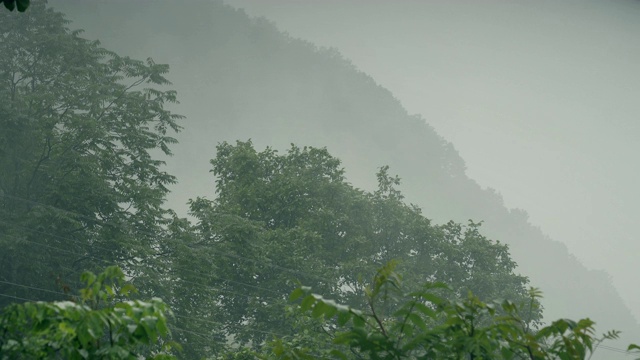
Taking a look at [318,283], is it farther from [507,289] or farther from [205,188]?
[205,188]

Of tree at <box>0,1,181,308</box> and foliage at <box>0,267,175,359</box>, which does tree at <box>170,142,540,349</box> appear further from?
foliage at <box>0,267,175,359</box>

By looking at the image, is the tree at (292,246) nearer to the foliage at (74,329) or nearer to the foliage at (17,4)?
the foliage at (74,329)

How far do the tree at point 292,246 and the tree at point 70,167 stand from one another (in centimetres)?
188

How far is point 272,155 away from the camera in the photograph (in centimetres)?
3138

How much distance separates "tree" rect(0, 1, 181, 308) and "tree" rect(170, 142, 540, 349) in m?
1.88

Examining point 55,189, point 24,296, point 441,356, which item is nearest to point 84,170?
point 55,189

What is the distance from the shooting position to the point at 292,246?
25.9 metres

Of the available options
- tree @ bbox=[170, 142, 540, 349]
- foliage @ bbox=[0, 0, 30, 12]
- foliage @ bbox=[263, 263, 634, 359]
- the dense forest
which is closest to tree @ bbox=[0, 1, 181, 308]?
A: the dense forest

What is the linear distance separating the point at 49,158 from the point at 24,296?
183 inches

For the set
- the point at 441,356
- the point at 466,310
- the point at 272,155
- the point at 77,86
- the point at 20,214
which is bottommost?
the point at 441,356

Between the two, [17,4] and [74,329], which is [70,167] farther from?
[74,329]

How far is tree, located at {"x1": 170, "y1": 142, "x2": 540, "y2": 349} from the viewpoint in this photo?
76.8 ft

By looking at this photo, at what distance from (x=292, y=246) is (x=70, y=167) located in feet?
28.6

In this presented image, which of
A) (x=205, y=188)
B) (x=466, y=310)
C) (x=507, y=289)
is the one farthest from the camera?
(x=205, y=188)
